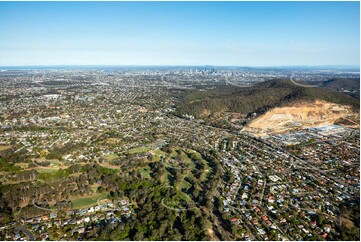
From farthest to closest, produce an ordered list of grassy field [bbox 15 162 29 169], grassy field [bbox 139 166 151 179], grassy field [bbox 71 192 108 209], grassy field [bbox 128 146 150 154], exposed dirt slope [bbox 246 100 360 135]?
exposed dirt slope [bbox 246 100 360 135] → grassy field [bbox 128 146 150 154] → grassy field [bbox 15 162 29 169] → grassy field [bbox 139 166 151 179] → grassy field [bbox 71 192 108 209]

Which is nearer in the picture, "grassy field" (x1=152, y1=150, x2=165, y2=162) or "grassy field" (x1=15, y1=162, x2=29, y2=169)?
"grassy field" (x1=15, y1=162, x2=29, y2=169)

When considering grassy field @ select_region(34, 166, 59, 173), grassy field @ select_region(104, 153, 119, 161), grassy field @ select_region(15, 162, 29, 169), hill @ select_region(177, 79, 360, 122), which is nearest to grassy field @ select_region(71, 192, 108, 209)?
grassy field @ select_region(34, 166, 59, 173)

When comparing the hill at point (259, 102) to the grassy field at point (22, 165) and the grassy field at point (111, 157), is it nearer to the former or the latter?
the grassy field at point (111, 157)

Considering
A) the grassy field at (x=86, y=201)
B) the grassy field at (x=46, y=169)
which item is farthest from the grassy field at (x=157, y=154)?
the grassy field at (x=46, y=169)

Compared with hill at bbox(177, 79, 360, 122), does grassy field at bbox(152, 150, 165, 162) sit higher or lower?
lower

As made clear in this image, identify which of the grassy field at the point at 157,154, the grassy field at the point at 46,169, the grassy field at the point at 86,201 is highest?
the grassy field at the point at 157,154

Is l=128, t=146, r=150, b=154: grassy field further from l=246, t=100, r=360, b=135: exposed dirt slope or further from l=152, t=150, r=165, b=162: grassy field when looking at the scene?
l=246, t=100, r=360, b=135: exposed dirt slope
